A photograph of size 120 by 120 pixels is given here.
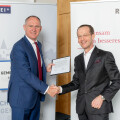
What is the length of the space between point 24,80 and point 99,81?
2.84ft

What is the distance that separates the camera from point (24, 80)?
2346 mm

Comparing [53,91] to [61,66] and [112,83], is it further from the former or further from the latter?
[112,83]

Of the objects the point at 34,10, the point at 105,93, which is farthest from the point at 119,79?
the point at 34,10

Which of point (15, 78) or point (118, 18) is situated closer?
point (15, 78)

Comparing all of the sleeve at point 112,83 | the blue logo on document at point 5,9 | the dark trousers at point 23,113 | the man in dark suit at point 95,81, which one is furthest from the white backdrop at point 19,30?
the sleeve at point 112,83

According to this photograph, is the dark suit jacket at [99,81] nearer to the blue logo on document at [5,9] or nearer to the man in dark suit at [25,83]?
the man in dark suit at [25,83]

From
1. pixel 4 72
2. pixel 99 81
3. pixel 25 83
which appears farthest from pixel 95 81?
pixel 4 72

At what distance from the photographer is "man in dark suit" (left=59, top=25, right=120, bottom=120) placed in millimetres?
2044

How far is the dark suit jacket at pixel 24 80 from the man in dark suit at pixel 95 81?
483 mm

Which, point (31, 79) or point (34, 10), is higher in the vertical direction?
point (34, 10)

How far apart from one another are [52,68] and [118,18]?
111cm

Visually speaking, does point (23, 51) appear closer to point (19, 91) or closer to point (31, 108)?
point (19, 91)

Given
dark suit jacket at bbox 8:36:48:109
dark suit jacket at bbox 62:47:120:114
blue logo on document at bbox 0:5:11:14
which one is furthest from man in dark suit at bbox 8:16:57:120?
blue logo on document at bbox 0:5:11:14

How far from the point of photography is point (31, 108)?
2393mm
